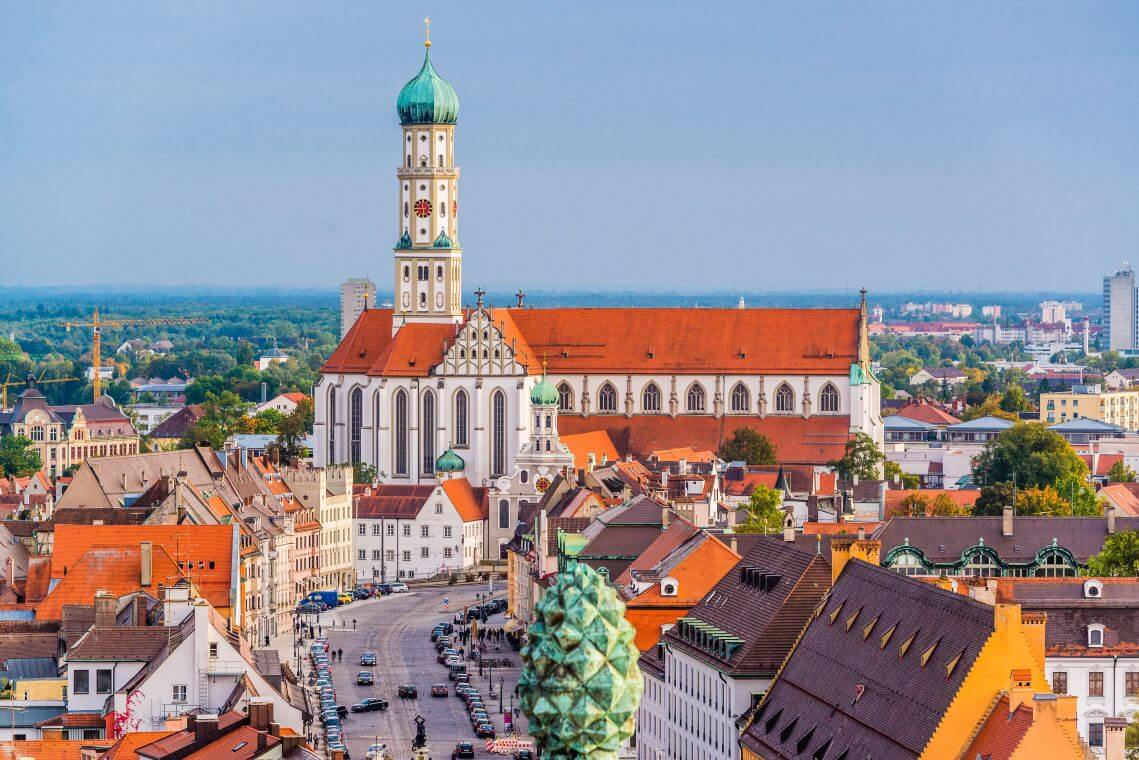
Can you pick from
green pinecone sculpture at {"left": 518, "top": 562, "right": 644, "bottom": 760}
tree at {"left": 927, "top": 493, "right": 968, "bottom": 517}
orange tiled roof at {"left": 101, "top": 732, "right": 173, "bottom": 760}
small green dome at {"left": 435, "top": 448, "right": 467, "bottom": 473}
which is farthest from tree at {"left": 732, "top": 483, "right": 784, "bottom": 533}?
green pinecone sculpture at {"left": 518, "top": 562, "right": 644, "bottom": 760}

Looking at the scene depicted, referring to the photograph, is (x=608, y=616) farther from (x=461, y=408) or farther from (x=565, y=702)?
(x=461, y=408)

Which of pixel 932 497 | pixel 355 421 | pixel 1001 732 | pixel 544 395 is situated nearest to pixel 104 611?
pixel 1001 732

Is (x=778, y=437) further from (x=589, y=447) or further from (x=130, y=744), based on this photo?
(x=130, y=744)

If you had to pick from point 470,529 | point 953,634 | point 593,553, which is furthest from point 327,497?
point 953,634

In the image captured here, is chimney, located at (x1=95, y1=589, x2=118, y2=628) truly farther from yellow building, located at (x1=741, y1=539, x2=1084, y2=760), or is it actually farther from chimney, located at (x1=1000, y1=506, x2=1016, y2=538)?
chimney, located at (x1=1000, y1=506, x2=1016, y2=538)

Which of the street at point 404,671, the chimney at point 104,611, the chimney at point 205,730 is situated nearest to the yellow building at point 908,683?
the chimney at point 205,730
